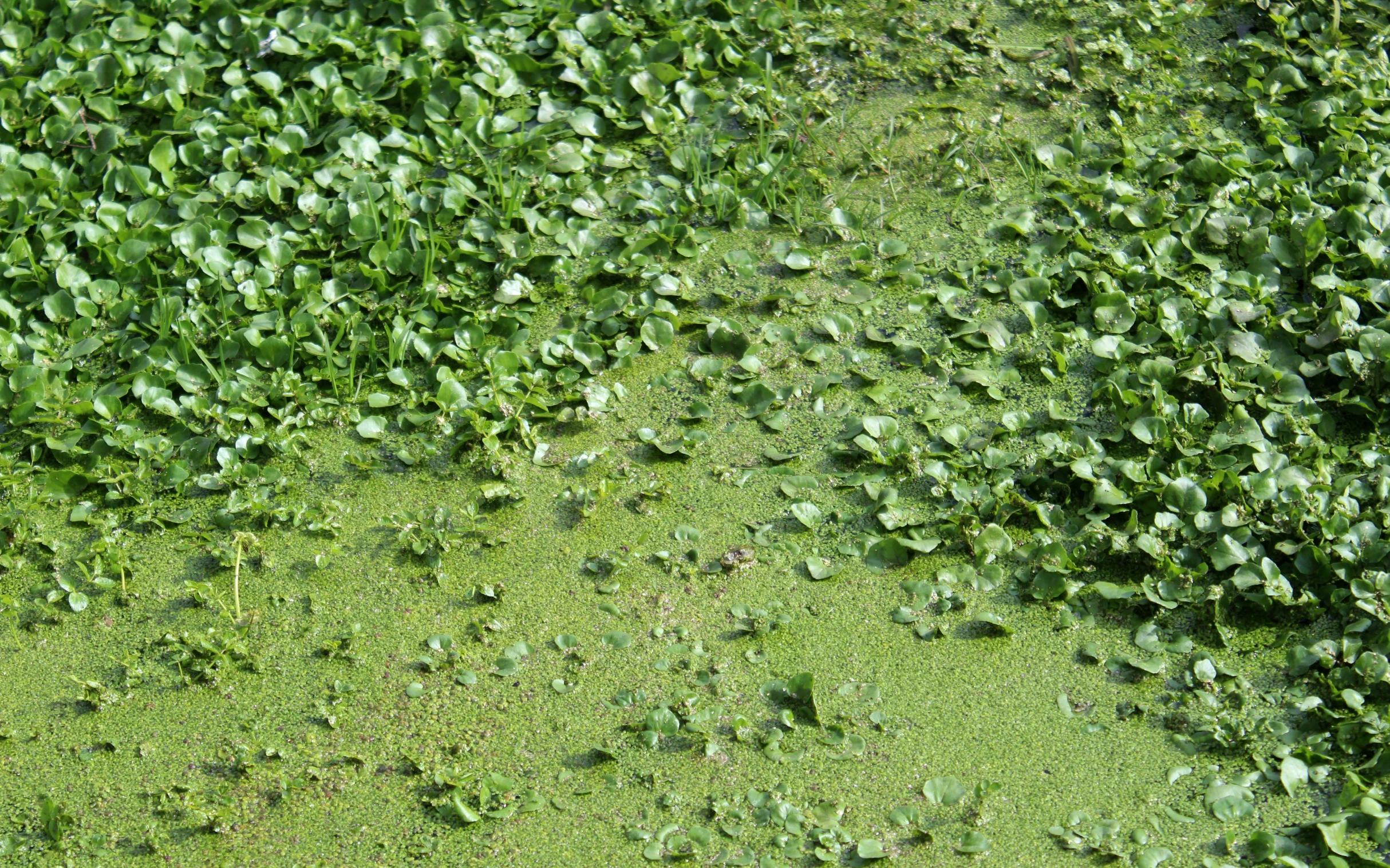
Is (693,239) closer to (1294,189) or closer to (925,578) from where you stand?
(925,578)

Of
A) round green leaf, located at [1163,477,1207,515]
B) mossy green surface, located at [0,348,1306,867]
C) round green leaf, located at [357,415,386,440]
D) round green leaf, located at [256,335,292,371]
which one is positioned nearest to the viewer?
mossy green surface, located at [0,348,1306,867]

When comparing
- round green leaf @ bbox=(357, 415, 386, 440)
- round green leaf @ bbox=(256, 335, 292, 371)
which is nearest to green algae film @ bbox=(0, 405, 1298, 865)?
round green leaf @ bbox=(357, 415, 386, 440)

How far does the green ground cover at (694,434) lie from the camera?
A: 2.31 meters

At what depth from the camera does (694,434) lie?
2.90 m

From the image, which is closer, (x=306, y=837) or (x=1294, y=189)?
(x=306, y=837)

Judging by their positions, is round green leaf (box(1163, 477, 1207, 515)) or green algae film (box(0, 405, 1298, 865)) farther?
round green leaf (box(1163, 477, 1207, 515))

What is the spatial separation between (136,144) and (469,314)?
1.23 m

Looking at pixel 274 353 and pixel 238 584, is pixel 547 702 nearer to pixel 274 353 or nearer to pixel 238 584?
pixel 238 584

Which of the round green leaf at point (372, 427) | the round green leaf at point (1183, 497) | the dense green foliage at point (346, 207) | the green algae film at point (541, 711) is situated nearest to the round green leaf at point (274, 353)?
the dense green foliage at point (346, 207)

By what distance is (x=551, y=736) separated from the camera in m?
2.39

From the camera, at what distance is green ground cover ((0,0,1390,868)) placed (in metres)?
2.31

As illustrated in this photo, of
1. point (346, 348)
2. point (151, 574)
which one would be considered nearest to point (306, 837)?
point (151, 574)

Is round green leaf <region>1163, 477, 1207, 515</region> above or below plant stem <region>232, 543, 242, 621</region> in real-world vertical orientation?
above

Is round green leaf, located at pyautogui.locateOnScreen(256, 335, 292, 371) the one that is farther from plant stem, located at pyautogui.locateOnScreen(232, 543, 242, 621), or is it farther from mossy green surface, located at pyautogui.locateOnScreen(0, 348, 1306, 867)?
plant stem, located at pyautogui.locateOnScreen(232, 543, 242, 621)
